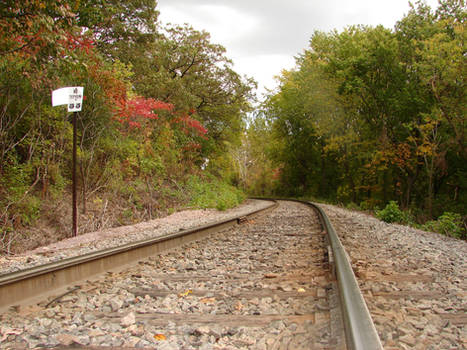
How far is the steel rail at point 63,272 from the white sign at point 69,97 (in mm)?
3152

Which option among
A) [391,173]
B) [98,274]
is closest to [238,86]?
[391,173]

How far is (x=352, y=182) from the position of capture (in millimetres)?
27719

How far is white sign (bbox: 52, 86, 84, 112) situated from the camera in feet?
20.8

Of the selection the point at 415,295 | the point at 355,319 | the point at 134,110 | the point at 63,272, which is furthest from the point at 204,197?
the point at 355,319

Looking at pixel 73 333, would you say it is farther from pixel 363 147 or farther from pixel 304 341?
pixel 363 147

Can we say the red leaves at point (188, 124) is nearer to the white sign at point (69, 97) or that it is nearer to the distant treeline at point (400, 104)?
the distant treeline at point (400, 104)

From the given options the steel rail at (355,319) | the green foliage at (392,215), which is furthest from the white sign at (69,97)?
the green foliage at (392,215)

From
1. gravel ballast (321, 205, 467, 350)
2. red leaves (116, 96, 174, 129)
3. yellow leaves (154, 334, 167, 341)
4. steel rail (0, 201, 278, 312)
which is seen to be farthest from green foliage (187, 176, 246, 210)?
yellow leaves (154, 334, 167, 341)

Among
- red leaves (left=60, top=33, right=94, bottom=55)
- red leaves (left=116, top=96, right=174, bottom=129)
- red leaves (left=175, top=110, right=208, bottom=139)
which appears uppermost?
red leaves (left=60, top=33, right=94, bottom=55)

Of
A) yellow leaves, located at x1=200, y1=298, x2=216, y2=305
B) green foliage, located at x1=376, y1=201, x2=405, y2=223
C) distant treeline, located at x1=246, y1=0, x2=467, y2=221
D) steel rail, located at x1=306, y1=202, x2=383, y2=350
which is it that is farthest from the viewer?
distant treeline, located at x1=246, y1=0, x2=467, y2=221

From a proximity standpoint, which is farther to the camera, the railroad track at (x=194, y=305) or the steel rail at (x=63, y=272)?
the steel rail at (x=63, y=272)

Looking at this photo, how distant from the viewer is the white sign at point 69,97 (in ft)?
20.8

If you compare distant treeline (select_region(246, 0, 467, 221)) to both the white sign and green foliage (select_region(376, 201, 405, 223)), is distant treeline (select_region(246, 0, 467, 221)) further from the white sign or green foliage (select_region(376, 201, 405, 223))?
the white sign

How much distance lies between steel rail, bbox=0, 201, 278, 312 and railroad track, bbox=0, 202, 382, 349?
10mm
